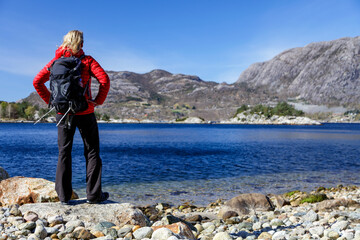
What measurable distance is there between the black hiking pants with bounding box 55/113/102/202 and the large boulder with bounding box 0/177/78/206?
174 centimetres

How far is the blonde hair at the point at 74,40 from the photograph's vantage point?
225 inches

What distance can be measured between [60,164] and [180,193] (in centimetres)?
1111

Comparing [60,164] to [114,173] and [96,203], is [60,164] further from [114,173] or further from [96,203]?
[114,173]

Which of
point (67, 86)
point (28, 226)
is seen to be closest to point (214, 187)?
point (28, 226)

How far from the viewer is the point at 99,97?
239 inches

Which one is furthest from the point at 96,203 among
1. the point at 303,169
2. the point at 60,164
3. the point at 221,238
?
the point at 303,169

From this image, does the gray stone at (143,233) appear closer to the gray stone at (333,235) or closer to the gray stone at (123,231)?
the gray stone at (123,231)

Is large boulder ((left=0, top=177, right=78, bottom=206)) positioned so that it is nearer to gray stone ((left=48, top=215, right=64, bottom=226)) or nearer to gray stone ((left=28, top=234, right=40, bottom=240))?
gray stone ((left=48, top=215, right=64, bottom=226))

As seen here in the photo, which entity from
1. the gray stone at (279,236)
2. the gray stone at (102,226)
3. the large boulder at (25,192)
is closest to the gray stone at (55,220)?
the gray stone at (102,226)

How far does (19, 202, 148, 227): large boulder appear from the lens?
614 centimetres

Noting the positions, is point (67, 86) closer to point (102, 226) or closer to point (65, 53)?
point (65, 53)

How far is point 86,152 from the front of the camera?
6414mm

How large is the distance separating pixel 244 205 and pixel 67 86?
8.96 meters

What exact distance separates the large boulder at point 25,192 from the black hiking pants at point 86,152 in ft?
5.69
